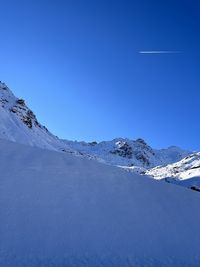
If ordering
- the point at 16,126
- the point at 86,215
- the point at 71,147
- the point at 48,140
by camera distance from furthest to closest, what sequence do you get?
the point at 71,147
the point at 48,140
the point at 16,126
the point at 86,215

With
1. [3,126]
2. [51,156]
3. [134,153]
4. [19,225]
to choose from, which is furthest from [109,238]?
[134,153]

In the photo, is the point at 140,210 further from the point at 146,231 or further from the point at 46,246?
the point at 46,246

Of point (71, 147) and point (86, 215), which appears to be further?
point (71, 147)

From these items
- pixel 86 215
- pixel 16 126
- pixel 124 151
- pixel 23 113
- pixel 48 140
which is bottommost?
pixel 86 215

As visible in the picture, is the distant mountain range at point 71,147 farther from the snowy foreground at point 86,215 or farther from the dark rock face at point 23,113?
the snowy foreground at point 86,215

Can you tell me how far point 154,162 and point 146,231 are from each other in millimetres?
197176

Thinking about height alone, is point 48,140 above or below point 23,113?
below

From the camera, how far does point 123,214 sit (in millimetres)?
5102

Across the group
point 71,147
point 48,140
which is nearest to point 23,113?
point 48,140

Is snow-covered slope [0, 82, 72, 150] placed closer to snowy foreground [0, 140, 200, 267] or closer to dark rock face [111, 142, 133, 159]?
snowy foreground [0, 140, 200, 267]

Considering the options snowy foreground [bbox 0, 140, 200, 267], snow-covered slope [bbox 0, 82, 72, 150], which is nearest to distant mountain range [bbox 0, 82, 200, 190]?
snow-covered slope [bbox 0, 82, 72, 150]

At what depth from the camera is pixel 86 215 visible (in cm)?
480

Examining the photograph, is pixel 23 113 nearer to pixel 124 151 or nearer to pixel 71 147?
pixel 71 147

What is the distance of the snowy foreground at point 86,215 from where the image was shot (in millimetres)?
3900
